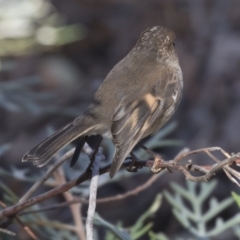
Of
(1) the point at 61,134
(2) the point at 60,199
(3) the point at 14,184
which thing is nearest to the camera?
(1) the point at 61,134

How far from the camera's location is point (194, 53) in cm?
756

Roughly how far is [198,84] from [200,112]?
0.42 meters

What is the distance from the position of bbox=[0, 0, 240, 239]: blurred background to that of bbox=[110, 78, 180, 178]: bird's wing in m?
1.46

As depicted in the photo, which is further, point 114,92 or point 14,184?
point 14,184

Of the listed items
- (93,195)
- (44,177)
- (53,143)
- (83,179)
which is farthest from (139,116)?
(93,195)

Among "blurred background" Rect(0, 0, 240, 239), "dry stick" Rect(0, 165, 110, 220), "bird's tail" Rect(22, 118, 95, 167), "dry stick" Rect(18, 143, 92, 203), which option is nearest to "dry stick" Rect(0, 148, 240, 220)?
"dry stick" Rect(0, 165, 110, 220)

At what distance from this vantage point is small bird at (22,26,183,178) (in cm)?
307

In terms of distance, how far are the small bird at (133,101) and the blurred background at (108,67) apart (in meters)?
1.13

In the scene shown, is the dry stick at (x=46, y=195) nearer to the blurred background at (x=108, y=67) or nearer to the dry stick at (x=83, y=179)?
the dry stick at (x=83, y=179)

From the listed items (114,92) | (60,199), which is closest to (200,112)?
(60,199)

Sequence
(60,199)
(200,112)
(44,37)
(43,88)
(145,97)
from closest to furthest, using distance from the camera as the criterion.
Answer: (145,97) < (60,199) < (200,112) < (44,37) < (43,88)

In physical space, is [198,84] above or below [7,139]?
above

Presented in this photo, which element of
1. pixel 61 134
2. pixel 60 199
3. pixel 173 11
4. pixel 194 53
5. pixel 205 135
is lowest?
pixel 61 134

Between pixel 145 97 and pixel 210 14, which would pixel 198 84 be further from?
pixel 145 97
